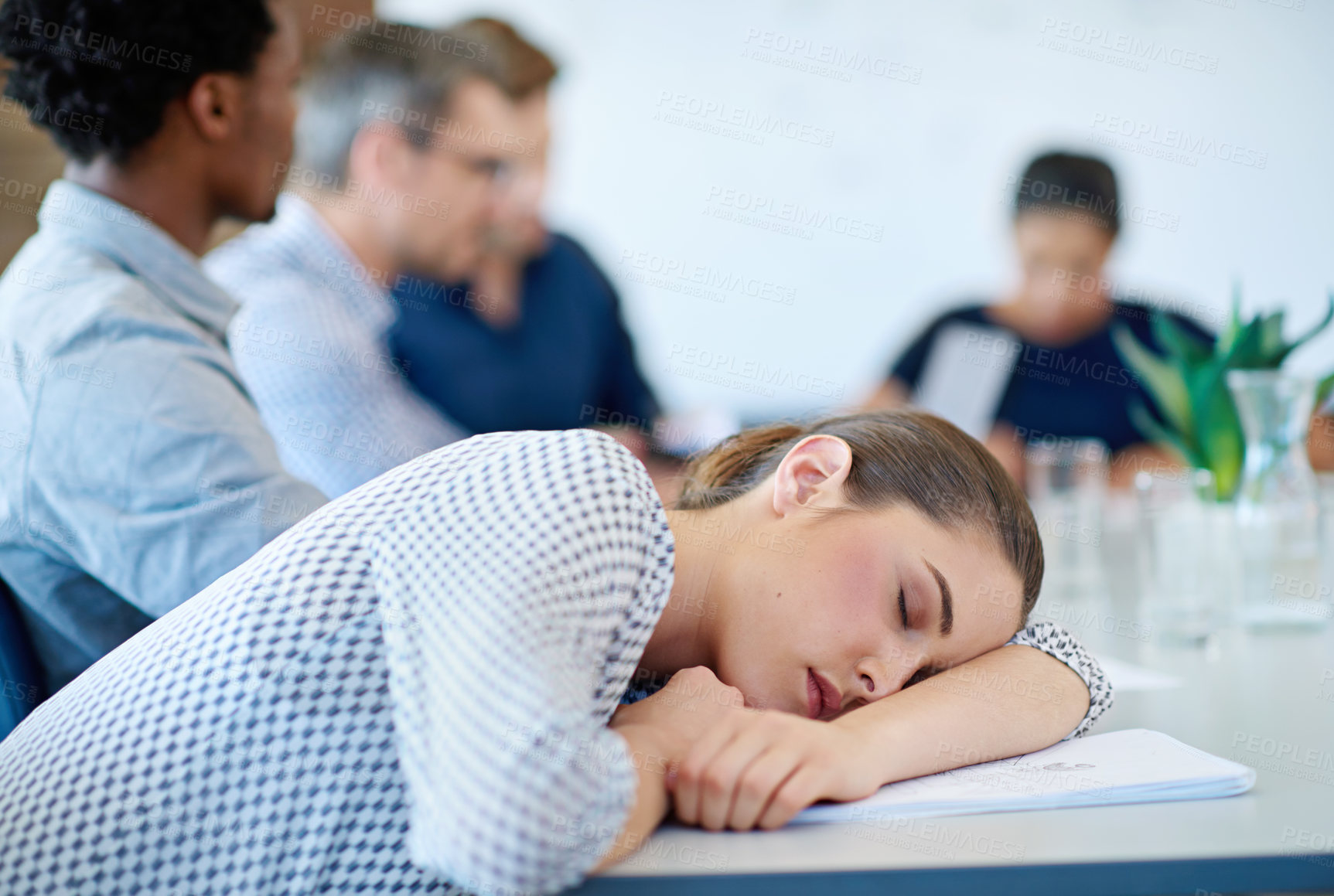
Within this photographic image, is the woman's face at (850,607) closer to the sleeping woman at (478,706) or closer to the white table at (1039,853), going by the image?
the sleeping woman at (478,706)

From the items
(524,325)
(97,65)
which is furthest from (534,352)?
(97,65)

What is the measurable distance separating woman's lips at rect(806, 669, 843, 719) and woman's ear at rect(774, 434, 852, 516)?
14 centimetres

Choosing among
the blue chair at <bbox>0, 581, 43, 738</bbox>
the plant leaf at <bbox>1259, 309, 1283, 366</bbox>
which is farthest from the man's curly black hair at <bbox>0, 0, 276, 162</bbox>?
the plant leaf at <bbox>1259, 309, 1283, 366</bbox>

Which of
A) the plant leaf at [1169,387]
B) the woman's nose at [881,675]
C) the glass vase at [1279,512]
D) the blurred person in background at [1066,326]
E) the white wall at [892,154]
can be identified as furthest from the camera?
the white wall at [892,154]

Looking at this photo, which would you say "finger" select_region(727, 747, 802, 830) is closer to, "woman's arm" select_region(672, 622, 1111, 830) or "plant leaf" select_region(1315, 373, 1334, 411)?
"woman's arm" select_region(672, 622, 1111, 830)

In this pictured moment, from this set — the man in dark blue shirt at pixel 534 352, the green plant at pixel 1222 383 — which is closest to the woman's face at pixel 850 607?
the green plant at pixel 1222 383

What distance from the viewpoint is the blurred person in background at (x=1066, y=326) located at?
2.79 meters

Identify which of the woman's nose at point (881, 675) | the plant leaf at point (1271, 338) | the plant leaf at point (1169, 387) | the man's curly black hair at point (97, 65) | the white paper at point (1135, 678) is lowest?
the white paper at point (1135, 678)

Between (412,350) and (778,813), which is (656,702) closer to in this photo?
(778,813)

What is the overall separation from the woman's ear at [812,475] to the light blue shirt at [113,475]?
56 cm

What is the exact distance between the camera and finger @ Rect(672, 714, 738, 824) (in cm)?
61

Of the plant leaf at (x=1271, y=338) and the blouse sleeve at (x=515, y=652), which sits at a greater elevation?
the plant leaf at (x=1271, y=338)

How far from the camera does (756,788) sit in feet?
1.97

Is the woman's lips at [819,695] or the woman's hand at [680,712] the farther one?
the woman's lips at [819,695]
